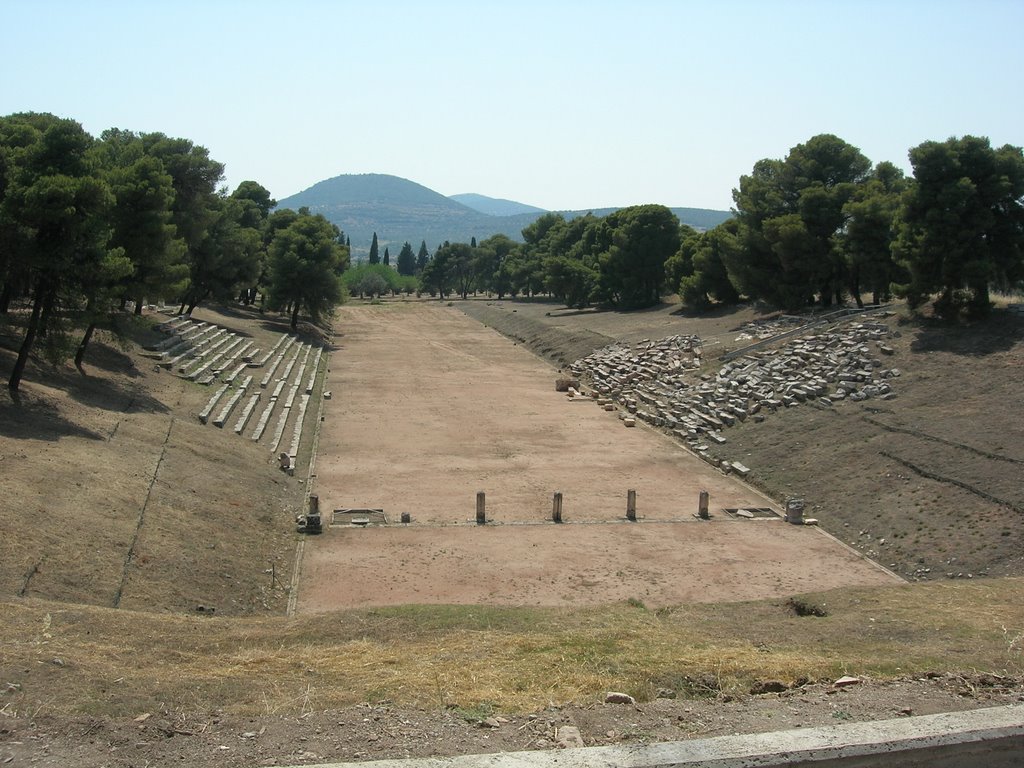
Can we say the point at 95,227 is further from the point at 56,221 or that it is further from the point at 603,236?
the point at 603,236

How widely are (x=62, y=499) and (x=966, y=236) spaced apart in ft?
99.5

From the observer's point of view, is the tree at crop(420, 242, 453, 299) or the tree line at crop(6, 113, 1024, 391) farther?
the tree at crop(420, 242, 453, 299)

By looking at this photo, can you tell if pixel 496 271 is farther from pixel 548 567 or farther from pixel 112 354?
pixel 548 567

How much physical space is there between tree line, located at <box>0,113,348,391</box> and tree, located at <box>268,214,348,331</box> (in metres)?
6.22

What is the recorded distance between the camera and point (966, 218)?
110ft

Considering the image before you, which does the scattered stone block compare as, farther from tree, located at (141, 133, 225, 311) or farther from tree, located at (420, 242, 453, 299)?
tree, located at (420, 242, 453, 299)

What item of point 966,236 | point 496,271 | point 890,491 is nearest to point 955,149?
point 966,236

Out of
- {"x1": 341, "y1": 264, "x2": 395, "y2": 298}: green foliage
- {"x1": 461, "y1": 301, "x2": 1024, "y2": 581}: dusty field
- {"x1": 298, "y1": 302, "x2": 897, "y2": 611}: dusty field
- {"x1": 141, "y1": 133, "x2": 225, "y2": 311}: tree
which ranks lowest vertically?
{"x1": 298, "y1": 302, "x2": 897, "y2": 611}: dusty field

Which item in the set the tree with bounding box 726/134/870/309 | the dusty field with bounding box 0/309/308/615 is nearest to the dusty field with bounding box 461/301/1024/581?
the tree with bounding box 726/134/870/309

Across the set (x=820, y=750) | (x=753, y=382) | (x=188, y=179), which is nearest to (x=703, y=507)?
(x=753, y=382)

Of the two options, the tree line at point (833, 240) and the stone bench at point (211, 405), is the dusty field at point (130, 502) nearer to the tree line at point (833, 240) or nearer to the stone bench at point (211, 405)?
the stone bench at point (211, 405)

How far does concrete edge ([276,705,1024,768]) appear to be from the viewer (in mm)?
6098

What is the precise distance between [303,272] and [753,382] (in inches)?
1394

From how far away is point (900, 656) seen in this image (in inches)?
406
